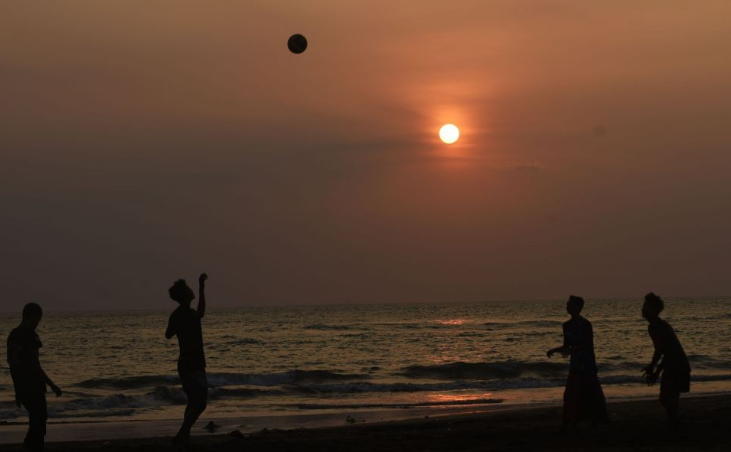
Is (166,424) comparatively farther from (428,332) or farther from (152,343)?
(428,332)

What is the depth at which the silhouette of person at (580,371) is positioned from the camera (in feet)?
38.1

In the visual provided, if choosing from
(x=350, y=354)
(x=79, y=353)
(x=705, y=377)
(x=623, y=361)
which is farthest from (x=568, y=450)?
(x=79, y=353)

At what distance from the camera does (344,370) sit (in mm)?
37375

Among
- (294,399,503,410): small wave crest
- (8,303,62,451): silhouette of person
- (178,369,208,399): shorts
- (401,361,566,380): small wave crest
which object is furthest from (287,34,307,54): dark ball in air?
(401,361,566,380): small wave crest

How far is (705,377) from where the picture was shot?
29281 mm

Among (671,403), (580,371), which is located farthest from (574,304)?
(671,403)

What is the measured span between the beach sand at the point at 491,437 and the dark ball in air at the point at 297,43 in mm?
8857

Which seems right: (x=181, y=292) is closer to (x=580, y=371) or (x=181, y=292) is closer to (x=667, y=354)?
(x=580, y=371)

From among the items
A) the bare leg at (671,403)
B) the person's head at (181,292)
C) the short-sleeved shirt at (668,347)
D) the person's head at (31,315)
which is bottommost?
the bare leg at (671,403)

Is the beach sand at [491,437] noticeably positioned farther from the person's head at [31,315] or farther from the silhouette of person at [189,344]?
the person's head at [31,315]

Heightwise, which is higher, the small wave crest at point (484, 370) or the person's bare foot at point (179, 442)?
the person's bare foot at point (179, 442)

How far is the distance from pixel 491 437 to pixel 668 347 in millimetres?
2849

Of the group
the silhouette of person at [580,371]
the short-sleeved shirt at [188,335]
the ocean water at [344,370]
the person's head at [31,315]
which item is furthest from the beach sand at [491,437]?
the ocean water at [344,370]

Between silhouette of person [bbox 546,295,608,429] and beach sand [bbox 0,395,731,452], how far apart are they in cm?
33
